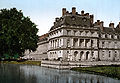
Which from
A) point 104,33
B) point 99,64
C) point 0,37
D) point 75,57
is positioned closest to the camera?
point 99,64

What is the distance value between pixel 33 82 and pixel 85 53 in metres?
37.4

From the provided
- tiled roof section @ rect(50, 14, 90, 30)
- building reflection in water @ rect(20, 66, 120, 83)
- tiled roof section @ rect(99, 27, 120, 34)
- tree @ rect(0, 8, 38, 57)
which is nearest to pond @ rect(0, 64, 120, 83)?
building reflection in water @ rect(20, 66, 120, 83)

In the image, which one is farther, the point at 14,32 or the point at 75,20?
the point at 75,20

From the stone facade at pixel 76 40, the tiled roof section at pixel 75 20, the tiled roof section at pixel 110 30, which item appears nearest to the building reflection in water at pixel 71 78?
the stone facade at pixel 76 40

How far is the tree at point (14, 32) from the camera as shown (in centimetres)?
5225

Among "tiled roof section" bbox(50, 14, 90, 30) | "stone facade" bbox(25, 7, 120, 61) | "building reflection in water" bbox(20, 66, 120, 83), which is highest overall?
"tiled roof section" bbox(50, 14, 90, 30)

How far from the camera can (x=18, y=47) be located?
186ft

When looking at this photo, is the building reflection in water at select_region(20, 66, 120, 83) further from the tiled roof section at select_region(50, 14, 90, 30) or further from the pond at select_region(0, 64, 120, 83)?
the tiled roof section at select_region(50, 14, 90, 30)

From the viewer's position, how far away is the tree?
5225 cm

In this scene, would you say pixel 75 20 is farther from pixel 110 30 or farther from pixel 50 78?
pixel 50 78

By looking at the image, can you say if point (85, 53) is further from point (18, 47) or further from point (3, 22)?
point (3, 22)

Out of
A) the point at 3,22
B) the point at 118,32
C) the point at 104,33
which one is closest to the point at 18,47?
the point at 3,22

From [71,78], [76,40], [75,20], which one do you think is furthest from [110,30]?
[71,78]

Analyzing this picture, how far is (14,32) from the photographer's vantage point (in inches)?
2080
